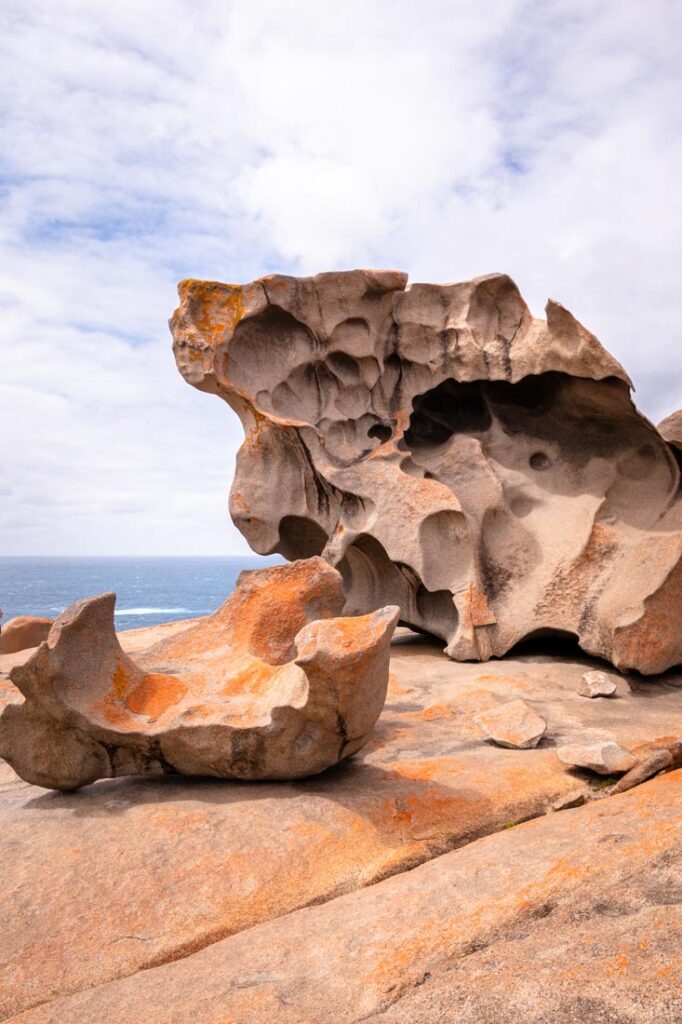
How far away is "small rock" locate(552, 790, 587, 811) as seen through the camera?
3.68 metres

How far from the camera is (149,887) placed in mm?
2920

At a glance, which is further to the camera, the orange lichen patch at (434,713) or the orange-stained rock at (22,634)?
the orange-stained rock at (22,634)

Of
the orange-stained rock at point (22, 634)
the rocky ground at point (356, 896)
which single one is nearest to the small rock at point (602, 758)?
the rocky ground at point (356, 896)

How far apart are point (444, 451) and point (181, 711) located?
226 inches

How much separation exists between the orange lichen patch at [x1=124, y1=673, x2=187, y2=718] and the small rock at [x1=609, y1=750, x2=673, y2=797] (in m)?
2.57

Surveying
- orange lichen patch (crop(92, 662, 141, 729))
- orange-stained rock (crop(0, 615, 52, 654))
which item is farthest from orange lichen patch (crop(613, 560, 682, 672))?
orange-stained rock (crop(0, 615, 52, 654))

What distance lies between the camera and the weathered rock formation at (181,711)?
3684mm

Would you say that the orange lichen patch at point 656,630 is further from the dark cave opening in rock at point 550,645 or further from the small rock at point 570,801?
the small rock at point 570,801

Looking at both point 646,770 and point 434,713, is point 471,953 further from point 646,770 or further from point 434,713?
point 434,713

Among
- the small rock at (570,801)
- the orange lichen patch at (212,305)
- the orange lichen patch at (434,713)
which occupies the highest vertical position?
the orange lichen patch at (212,305)

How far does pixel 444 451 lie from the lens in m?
8.91

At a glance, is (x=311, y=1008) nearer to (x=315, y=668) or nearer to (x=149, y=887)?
(x=149, y=887)

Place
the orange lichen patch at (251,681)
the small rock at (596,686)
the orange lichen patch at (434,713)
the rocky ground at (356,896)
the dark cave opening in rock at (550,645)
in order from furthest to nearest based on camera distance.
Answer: the dark cave opening in rock at (550,645) < the small rock at (596,686) < the orange lichen patch at (434,713) < the orange lichen patch at (251,681) < the rocky ground at (356,896)

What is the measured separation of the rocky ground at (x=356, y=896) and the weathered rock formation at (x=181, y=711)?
0.17m
